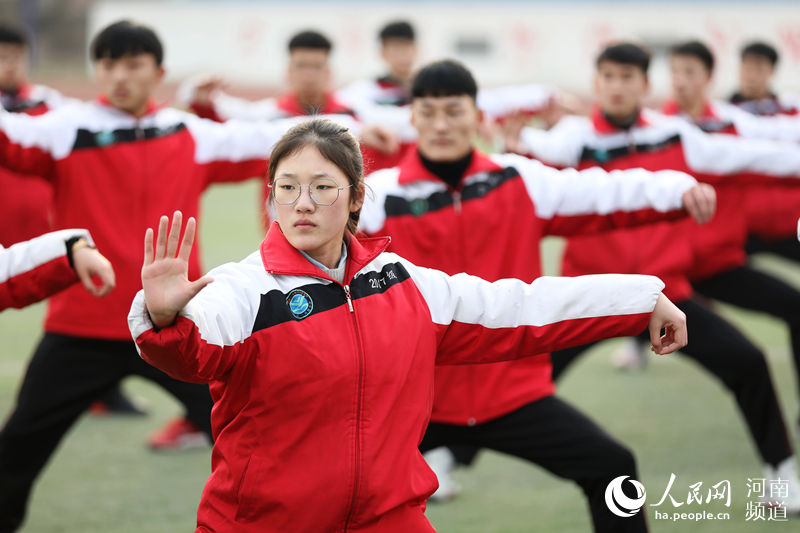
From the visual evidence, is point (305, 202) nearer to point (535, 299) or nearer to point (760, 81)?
point (535, 299)

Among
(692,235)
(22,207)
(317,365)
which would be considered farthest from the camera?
(22,207)

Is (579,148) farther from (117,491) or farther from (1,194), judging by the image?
(1,194)

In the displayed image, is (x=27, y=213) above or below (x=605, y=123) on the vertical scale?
below

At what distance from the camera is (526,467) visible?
5.61 metres

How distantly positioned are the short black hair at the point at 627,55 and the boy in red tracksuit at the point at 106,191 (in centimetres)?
194

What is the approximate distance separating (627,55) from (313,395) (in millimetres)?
3446

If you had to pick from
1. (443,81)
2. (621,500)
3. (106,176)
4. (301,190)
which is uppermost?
(443,81)

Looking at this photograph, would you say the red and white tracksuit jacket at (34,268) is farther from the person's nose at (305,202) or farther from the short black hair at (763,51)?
the short black hair at (763,51)

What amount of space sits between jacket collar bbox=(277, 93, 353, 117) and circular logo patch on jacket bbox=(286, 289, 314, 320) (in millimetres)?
4578

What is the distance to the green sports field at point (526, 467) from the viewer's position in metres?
4.77

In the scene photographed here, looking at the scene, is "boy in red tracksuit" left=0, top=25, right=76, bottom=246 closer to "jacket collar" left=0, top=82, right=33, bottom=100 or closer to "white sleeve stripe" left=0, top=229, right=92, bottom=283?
"jacket collar" left=0, top=82, right=33, bottom=100

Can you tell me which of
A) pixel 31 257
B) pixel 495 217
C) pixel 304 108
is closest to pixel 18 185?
pixel 304 108

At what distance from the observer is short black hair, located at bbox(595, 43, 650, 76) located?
17.8 feet

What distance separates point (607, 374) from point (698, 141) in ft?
9.75
